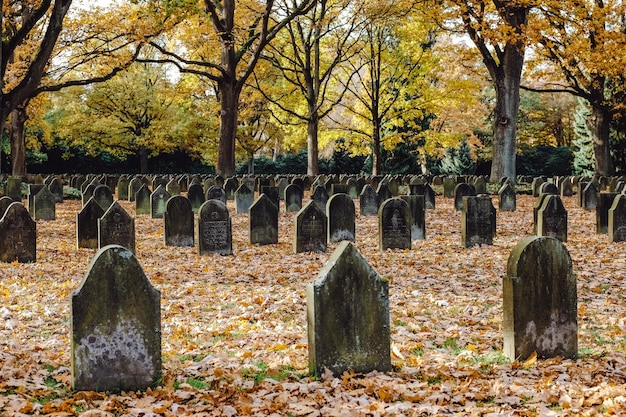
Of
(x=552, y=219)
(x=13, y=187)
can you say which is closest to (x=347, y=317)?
(x=552, y=219)

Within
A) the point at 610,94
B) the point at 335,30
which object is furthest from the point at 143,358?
the point at 610,94

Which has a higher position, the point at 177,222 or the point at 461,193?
the point at 461,193

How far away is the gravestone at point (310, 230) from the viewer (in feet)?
39.1

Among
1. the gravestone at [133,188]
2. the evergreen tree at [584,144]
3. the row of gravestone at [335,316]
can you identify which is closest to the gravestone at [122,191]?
the gravestone at [133,188]

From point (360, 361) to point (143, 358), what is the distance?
1.67 m

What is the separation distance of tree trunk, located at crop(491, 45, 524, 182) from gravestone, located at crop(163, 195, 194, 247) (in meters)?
13.9

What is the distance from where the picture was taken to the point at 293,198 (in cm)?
1922

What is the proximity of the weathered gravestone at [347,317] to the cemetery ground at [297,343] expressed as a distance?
5.6 inches

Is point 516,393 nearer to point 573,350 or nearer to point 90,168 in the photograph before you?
point 573,350

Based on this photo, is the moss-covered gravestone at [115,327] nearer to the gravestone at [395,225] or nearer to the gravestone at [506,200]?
the gravestone at [395,225]

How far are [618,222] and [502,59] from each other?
41.1ft

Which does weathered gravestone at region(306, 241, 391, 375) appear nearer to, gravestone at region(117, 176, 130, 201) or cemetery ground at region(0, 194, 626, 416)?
cemetery ground at region(0, 194, 626, 416)

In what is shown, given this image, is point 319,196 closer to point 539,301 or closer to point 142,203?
point 142,203

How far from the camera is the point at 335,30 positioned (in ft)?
105
